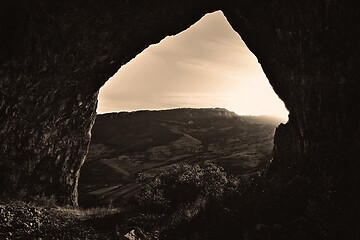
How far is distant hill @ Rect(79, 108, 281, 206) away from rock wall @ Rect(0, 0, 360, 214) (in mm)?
9907

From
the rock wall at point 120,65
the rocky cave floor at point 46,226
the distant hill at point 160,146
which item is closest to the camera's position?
the rocky cave floor at point 46,226

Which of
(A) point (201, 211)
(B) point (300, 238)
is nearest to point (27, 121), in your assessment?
(A) point (201, 211)

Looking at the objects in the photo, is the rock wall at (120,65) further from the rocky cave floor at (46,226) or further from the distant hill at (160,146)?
the distant hill at (160,146)

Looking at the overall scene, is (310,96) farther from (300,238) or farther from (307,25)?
(300,238)

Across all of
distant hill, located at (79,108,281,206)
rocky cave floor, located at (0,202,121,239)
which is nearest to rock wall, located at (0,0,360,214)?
rocky cave floor, located at (0,202,121,239)

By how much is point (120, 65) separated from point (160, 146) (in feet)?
125

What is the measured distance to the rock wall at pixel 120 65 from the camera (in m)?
12.2

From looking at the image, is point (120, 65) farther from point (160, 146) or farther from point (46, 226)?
point (160, 146)

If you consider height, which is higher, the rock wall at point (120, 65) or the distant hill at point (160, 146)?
the rock wall at point (120, 65)

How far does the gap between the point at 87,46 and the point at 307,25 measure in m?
11.5

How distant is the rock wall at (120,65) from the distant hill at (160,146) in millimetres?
9907

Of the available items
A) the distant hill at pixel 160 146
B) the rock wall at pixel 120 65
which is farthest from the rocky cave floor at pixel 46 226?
the distant hill at pixel 160 146

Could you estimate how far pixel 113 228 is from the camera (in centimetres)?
1186

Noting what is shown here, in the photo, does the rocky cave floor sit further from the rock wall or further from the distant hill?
the distant hill
